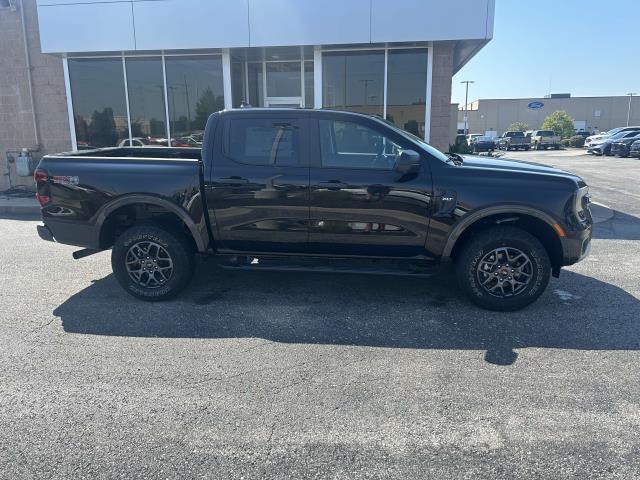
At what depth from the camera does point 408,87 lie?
1166 centimetres

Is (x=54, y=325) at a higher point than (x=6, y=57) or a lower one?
lower

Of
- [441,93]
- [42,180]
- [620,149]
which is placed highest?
[441,93]

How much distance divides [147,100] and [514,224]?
35.6ft

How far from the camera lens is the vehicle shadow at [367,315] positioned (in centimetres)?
418

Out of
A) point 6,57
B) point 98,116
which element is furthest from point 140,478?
point 6,57

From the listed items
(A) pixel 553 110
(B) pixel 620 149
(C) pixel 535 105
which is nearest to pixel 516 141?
(B) pixel 620 149

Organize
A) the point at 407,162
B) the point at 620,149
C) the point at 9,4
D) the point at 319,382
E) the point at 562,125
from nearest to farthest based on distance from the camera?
the point at 319,382
the point at 407,162
the point at 9,4
the point at 620,149
the point at 562,125

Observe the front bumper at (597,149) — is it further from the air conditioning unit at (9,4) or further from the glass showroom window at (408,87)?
the air conditioning unit at (9,4)

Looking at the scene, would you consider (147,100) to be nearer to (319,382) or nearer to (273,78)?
(273,78)

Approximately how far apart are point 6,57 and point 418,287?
1324 cm

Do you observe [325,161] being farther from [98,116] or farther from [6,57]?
[6,57]

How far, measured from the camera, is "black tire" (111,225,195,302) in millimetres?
5055

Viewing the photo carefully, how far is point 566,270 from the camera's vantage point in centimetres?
612

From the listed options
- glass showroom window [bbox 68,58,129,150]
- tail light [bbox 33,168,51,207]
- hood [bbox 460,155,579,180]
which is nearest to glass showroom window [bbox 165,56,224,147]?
Result: glass showroom window [bbox 68,58,129,150]
